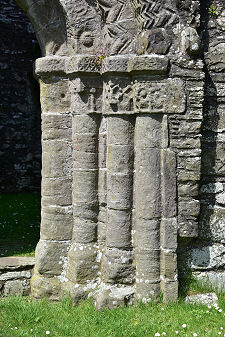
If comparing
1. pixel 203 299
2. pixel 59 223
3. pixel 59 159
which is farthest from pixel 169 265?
pixel 59 159

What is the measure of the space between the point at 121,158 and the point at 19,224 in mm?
3570

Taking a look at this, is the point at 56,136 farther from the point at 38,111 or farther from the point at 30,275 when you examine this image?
the point at 38,111

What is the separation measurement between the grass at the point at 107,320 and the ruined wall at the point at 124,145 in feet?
0.51

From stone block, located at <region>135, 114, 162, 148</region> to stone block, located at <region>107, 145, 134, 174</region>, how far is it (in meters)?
0.17

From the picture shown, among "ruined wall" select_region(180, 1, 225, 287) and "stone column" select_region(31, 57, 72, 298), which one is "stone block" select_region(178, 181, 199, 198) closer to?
"ruined wall" select_region(180, 1, 225, 287)

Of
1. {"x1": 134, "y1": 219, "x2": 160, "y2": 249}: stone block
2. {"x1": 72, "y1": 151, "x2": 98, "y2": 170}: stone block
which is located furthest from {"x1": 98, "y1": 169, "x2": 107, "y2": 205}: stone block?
{"x1": 134, "y1": 219, "x2": 160, "y2": 249}: stone block

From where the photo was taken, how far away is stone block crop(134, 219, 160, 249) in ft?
12.8

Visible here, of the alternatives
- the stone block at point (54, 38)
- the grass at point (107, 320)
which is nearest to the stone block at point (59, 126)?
the stone block at point (54, 38)

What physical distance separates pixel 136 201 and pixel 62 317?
132cm

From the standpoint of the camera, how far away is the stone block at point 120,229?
13.0 feet

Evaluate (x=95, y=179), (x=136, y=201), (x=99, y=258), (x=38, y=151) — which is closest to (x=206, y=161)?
(x=136, y=201)

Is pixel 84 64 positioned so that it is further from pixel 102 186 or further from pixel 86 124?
pixel 102 186

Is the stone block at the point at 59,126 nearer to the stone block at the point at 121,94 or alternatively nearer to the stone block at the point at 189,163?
the stone block at the point at 121,94

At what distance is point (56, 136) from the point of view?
427 cm
